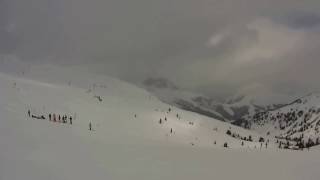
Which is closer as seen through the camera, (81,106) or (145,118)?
(81,106)

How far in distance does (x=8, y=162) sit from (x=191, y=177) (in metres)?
5.60

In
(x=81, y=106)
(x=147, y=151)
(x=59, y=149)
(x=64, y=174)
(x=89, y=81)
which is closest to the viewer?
(x=64, y=174)

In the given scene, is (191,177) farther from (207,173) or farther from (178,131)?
(178,131)

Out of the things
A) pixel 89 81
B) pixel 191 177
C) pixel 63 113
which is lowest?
pixel 191 177

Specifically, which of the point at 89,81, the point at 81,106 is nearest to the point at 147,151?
the point at 81,106

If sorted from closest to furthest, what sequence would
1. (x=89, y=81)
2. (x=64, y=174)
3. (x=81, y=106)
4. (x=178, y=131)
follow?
(x=64, y=174), (x=81, y=106), (x=178, y=131), (x=89, y=81)

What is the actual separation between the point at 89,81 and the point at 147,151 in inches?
5329

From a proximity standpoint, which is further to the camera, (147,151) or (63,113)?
(63,113)

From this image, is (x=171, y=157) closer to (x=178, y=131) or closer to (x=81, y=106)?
(x=81, y=106)

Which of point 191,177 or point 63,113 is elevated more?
point 63,113

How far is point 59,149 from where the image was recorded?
57.6ft

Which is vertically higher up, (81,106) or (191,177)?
(81,106)

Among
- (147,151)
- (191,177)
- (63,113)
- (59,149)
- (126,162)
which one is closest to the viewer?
(191,177)

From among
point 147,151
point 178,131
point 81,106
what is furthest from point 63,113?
point 147,151
